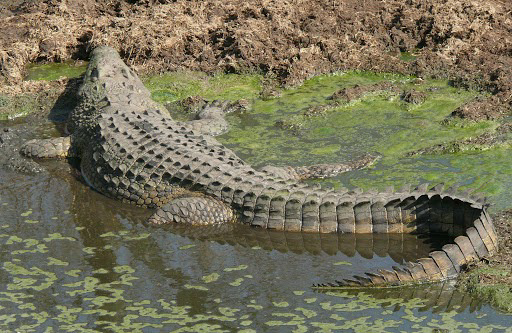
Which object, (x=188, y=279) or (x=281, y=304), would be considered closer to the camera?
(x=281, y=304)

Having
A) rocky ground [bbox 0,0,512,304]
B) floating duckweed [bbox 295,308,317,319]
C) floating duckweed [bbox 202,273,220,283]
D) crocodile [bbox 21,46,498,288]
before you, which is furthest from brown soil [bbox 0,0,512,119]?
floating duckweed [bbox 295,308,317,319]

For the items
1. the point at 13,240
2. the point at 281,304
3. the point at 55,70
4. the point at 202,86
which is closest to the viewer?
the point at 281,304

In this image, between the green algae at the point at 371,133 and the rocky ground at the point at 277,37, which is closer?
the green algae at the point at 371,133

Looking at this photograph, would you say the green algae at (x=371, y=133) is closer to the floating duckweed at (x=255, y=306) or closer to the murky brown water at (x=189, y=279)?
the murky brown water at (x=189, y=279)

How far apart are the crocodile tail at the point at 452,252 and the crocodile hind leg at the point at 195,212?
1.58 m

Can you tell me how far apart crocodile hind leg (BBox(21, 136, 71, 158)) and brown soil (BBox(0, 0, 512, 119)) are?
80.7 inches

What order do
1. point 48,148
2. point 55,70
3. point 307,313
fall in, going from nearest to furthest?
point 307,313
point 48,148
point 55,70

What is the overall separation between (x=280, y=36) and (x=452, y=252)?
232 inches

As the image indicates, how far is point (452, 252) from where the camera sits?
622 centimetres

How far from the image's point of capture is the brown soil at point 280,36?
10.9 metres

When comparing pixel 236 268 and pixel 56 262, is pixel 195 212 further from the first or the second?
pixel 56 262

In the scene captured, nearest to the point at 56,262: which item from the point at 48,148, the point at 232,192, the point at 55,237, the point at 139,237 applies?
the point at 55,237

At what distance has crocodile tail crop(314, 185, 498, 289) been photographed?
6098mm

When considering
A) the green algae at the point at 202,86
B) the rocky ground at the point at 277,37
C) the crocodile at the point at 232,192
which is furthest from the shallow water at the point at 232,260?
the rocky ground at the point at 277,37
